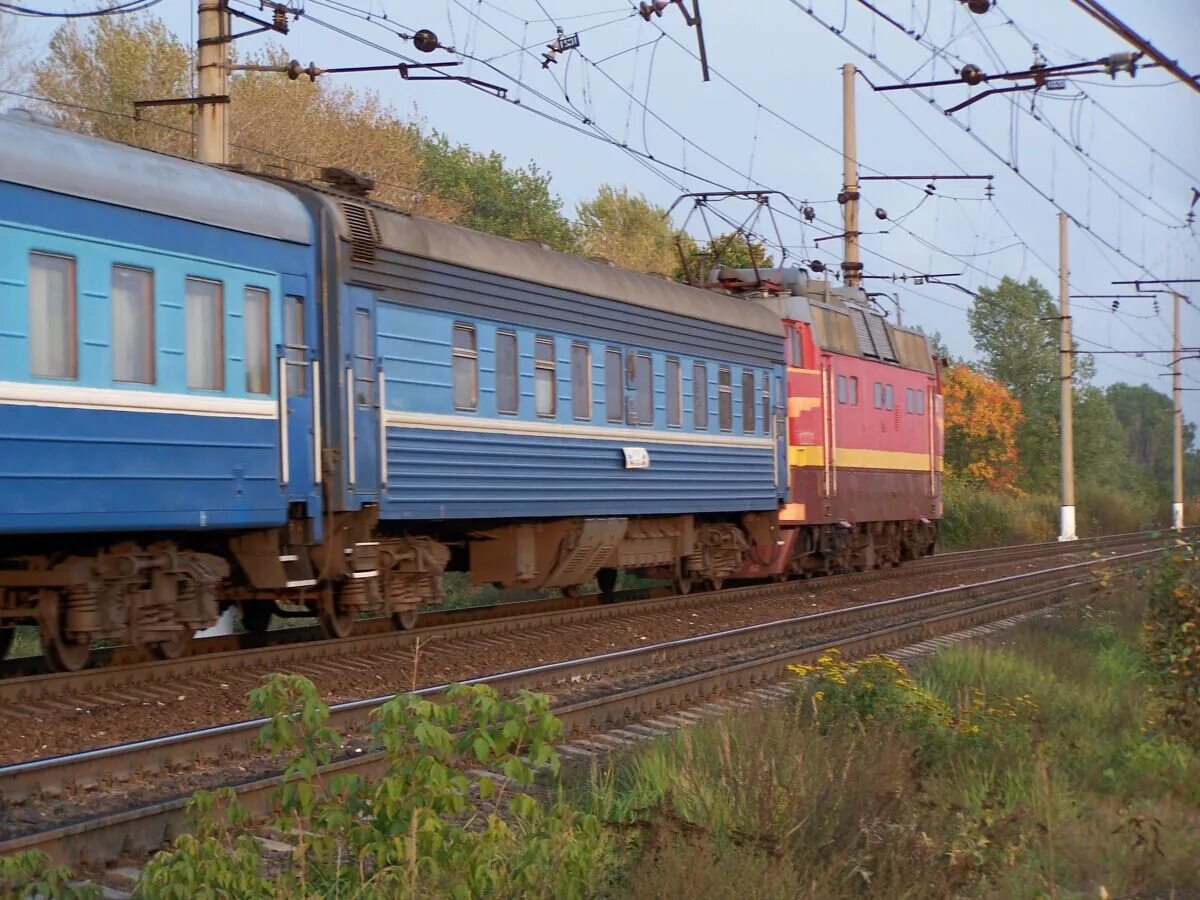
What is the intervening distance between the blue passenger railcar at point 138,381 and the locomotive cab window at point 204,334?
11mm

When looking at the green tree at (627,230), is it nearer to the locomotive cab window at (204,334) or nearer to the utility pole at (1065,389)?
the utility pole at (1065,389)

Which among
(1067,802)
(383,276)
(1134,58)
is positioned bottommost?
(1067,802)

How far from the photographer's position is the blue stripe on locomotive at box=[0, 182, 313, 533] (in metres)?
9.12

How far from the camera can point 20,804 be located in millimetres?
6977

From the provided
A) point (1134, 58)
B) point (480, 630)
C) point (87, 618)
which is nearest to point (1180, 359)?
point (1134, 58)

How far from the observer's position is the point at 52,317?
9406mm

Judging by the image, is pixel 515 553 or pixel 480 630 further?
pixel 515 553

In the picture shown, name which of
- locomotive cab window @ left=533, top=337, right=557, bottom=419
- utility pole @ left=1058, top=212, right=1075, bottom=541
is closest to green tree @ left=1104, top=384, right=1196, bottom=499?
utility pole @ left=1058, top=212, right=1075, bottom=541

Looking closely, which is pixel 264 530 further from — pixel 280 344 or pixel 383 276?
pixel 383 276

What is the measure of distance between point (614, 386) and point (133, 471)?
718 centimetres

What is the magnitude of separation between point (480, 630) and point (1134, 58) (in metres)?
8.41

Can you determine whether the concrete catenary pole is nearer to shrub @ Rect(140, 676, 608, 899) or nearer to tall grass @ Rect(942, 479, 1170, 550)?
tall grass @ Rect(942, 479, 1170, 550)

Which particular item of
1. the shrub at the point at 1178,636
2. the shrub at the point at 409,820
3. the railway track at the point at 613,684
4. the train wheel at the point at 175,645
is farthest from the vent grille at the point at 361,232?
the shrub at the point at 409,820

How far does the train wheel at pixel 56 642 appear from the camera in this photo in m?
10.1
